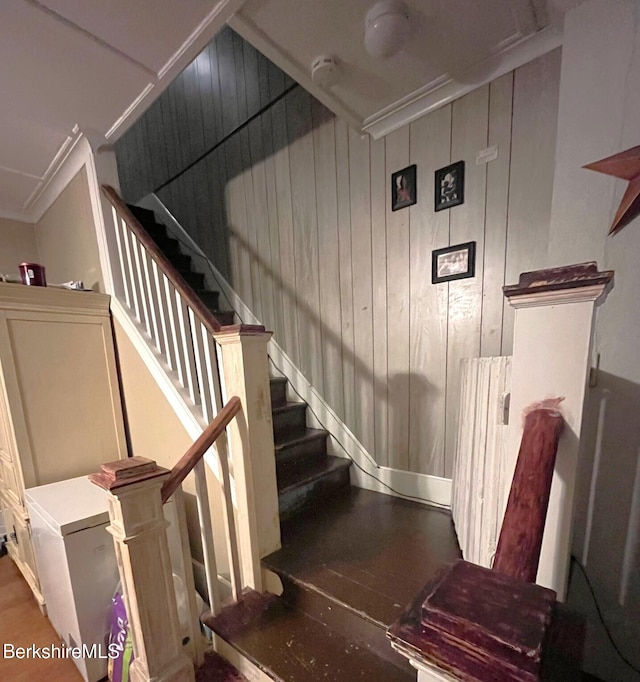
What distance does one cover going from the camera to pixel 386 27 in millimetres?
1147

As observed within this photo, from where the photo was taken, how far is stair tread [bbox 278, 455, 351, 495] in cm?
173

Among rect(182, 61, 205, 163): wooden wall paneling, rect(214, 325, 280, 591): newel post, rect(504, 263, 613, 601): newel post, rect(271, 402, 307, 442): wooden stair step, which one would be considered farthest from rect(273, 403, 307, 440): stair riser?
rect(182, 61, 205, 163): wooden wall paneling

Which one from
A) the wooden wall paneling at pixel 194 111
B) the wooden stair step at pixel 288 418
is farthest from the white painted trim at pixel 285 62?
the wooden stair step at pixel 288 418

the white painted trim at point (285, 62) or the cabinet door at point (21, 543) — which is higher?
the white painted trim at point (285, 62)

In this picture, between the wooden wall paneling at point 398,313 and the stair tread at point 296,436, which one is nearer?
the wooden wall paneling at point 398,313

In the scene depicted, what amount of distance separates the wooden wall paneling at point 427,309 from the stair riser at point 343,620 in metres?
0.86

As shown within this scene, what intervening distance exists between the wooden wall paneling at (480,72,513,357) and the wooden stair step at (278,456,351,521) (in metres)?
1.11

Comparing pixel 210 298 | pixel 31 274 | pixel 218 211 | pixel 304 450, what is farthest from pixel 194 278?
pixel 304 450

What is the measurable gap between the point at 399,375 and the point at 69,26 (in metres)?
2.19

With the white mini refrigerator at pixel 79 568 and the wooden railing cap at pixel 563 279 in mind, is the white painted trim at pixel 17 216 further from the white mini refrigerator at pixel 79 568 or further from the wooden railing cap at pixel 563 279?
the wooden railing cap at pixel 563 279

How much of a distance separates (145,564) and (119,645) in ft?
2.51

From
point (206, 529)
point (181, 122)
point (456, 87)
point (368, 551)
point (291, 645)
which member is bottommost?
point (291, 645)

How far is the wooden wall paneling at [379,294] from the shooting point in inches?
70.5

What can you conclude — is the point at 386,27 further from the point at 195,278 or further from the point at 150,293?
the point at 195,278
